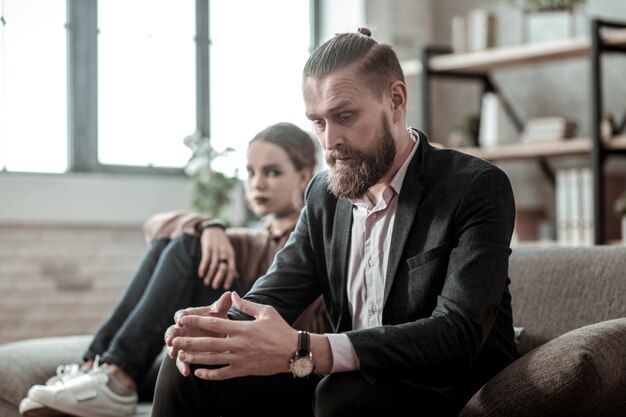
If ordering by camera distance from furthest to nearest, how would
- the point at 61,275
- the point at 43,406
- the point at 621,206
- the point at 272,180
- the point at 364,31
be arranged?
the point at 61,275 → the point at 621,206 → the point at 272,180 → the point at 43,406 → the point at 364,31

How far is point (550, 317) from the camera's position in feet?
6.78

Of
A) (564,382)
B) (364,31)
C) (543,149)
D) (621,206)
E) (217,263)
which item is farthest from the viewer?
(543,149)

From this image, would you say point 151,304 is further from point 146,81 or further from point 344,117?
point 146,81

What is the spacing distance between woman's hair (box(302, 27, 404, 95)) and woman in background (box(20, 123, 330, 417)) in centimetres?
79

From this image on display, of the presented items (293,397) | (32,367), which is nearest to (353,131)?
(293,397)

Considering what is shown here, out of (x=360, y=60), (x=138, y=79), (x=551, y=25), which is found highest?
(x=551, y=25)

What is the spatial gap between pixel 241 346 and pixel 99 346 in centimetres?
109

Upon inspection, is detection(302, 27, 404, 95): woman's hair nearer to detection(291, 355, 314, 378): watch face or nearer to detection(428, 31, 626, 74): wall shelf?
detection(291, 355, 314, 378): watch face

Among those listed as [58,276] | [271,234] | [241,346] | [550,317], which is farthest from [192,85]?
[241,346]

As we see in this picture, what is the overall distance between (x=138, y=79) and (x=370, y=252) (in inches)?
109

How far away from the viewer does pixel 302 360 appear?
1.56 m

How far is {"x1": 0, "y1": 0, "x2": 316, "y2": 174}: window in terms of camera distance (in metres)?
4.03

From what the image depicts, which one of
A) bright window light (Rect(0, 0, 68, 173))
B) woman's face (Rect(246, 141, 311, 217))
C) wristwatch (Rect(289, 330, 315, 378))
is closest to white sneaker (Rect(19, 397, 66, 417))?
woman's face (Rect(246, 141, 311, 217))

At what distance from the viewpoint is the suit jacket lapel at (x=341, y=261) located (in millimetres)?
1851
